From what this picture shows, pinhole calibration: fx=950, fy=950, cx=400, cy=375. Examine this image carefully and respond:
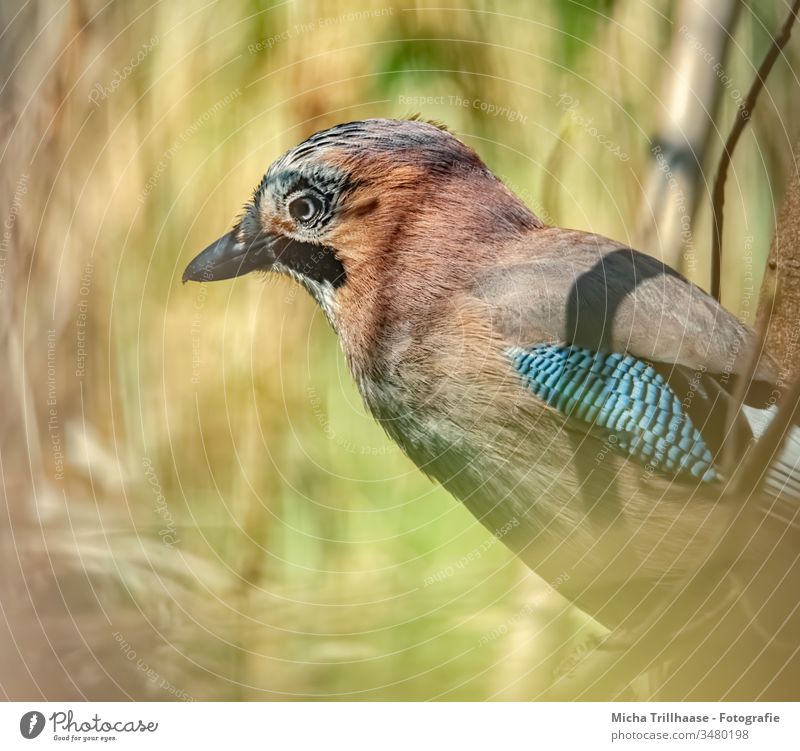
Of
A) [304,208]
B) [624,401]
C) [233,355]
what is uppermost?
[304,208]

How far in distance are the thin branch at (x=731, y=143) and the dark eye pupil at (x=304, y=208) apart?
0.97 meters

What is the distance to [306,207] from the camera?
7.48 ft

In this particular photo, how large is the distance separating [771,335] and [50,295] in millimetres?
1808

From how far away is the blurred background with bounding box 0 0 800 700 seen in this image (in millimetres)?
2467

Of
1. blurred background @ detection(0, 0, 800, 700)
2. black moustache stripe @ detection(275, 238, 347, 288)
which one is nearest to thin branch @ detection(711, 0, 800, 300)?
blurred background @ detection(0, 0, 800, 700)

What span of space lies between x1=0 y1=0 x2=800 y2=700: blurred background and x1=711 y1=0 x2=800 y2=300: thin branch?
74 millimetres

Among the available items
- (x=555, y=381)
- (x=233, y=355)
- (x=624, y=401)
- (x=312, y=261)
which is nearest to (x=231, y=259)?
(x=312, y=261)

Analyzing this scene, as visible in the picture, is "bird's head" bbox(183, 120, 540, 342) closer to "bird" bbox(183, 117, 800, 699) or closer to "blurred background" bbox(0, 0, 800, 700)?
"bird" bbox(183, 117, 800, 699)

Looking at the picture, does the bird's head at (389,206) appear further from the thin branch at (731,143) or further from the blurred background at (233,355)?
the thin branch at (731,143)

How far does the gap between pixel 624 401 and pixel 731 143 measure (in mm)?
768

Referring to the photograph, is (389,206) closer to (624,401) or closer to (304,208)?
(304,208)

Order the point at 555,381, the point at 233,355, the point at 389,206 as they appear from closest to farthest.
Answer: the point at 555,381 < the point at 389,206 < the point at 233,355

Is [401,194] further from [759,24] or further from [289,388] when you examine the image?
[759,24]
